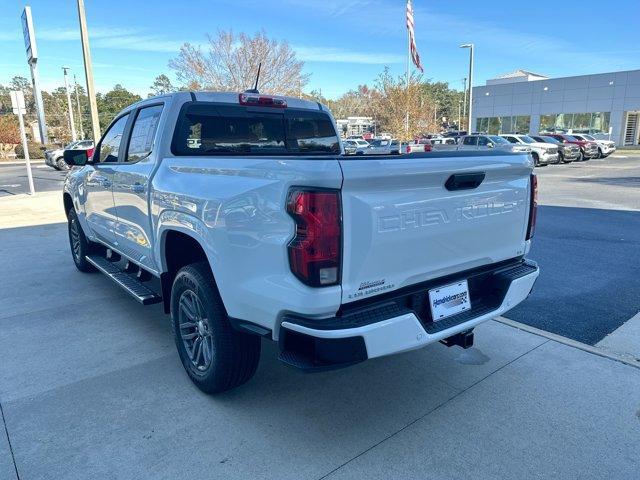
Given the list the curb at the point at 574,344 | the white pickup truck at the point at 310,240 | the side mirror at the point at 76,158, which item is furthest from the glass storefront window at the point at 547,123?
the white pickup truck at the point at 310,240

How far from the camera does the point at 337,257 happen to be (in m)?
2.26

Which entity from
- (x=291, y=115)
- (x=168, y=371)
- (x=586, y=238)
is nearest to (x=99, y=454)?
(x=168, y=371)

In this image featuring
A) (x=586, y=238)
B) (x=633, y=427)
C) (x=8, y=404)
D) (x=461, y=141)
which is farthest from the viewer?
(x=461, y=141)

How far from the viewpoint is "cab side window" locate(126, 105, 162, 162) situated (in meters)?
3.84

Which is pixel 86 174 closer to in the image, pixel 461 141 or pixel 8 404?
pixel 8 404

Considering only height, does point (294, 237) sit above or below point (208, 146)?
below

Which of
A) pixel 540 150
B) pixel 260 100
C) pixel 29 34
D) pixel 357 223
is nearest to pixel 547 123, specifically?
pixel 540 150

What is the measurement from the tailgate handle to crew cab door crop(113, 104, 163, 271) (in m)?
2.24

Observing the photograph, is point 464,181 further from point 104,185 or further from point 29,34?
point 29,34

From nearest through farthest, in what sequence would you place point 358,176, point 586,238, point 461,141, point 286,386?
1. point 358,176
2. point 286,386
3. point 586,238
4. point 461,141

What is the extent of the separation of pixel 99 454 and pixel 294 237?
5.57 ft

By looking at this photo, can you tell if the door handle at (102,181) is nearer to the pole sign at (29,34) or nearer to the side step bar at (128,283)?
the side step bar at (128,283)

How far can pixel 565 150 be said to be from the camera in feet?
86.5

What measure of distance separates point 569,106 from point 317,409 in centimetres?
4841
